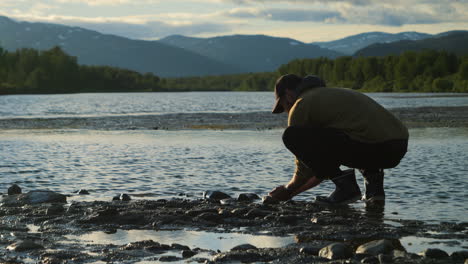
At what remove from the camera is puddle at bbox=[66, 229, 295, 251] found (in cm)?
657

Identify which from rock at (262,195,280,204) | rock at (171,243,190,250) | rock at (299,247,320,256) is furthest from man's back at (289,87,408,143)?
rock at (171,243,190,250)

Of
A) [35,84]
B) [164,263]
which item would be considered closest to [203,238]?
[164,263]

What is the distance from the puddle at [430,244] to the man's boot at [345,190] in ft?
6.36

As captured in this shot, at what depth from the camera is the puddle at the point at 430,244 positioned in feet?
20.3

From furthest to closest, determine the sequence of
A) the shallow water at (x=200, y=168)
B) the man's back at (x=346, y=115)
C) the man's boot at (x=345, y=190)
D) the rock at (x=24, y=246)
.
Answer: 1. the shallow water at (x=200, y=168)
2. the man's boot at (x=345, y=190)
3. the man's back at (x=346, y=115)
4. the rock at (x=24, y=246)

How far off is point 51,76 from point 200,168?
529 feet

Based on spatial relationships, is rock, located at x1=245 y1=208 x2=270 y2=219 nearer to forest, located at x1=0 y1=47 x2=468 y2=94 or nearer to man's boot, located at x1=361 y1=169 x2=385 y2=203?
man's boot, located at x1=361 y1=169 x2=385 y2=203

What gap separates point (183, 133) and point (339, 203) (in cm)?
1634

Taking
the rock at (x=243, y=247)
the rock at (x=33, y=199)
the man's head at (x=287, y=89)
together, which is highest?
the man's head at (x=287, y=89)

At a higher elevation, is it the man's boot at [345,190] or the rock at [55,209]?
the man's boot at [345,190]

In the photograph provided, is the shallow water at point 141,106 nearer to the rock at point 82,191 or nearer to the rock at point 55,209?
the rock at point 82,191

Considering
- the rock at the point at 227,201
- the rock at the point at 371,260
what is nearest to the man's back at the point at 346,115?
the rock at the point at 227,201

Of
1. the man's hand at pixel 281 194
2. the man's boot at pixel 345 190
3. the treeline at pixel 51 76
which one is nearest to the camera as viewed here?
the man's boot at pixel 345 190

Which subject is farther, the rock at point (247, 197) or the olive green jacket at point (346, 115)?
the rock at point (247, 197)
